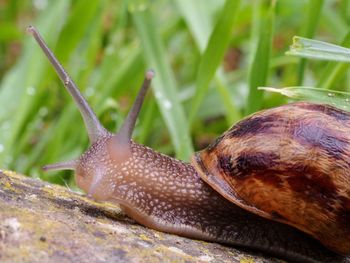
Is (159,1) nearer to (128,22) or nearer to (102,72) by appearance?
(128,22)


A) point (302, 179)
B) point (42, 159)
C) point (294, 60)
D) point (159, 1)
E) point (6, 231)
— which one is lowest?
point (42, 159)

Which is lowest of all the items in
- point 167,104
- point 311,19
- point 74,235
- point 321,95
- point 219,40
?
point 74,235

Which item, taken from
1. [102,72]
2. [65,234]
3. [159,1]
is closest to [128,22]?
[159,1]

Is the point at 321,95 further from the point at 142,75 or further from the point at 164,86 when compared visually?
the point at 142,75

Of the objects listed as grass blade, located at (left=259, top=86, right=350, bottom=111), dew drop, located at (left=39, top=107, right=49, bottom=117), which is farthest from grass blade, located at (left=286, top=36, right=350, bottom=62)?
dew drop, located at (left=39, top=107, right=49, bottom=117)

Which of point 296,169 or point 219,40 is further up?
point 219,40

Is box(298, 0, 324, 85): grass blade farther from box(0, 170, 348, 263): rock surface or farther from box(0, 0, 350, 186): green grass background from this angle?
box(0, 170, 348, 263): rock surface

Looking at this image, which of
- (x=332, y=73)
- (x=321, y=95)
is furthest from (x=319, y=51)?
(x=332, y=73)
